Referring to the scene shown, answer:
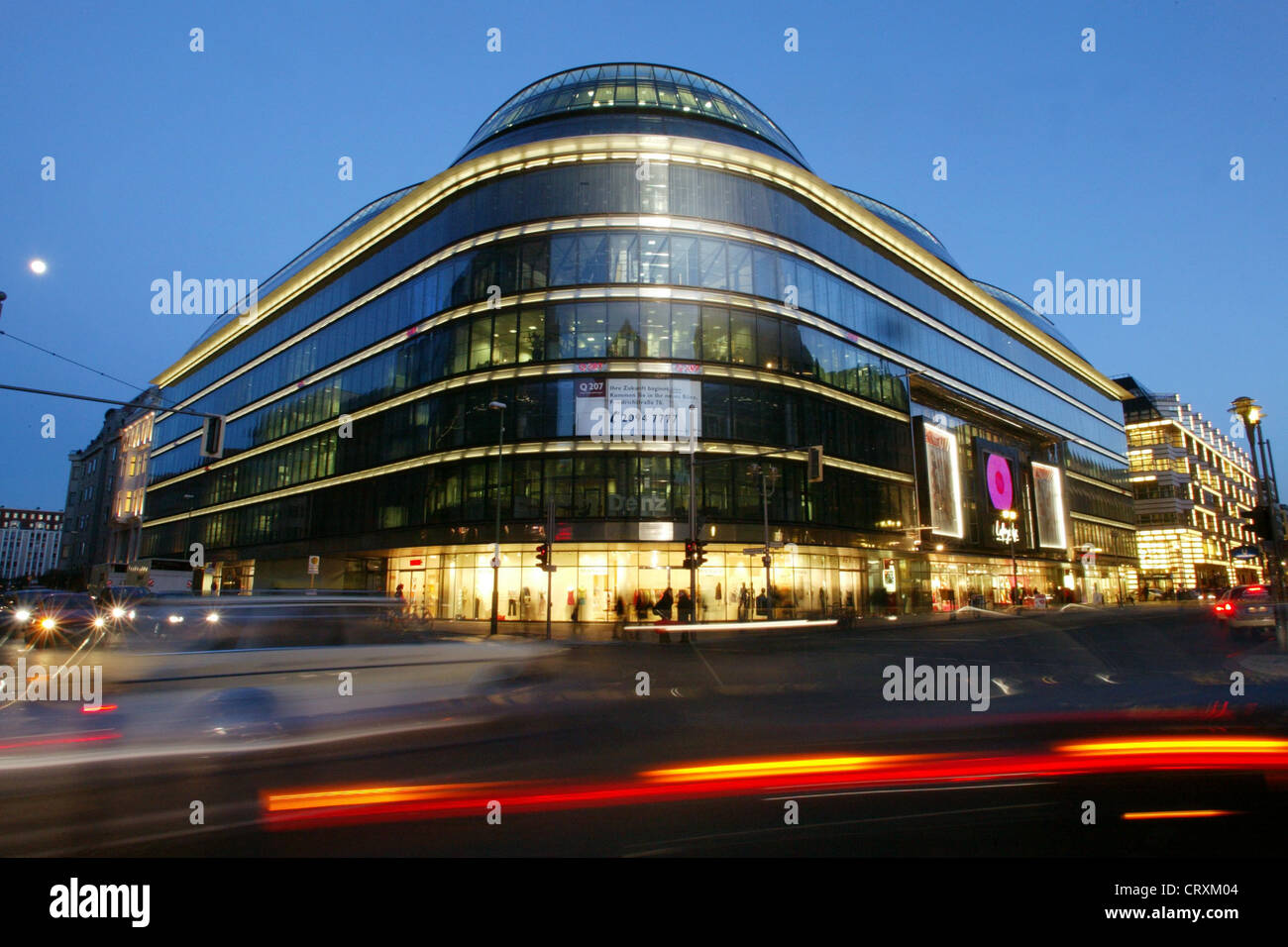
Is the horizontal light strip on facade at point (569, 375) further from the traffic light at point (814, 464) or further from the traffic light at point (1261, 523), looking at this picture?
the traffic light at point (1261, 523)

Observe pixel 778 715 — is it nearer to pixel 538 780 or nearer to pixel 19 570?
pixel 538 780

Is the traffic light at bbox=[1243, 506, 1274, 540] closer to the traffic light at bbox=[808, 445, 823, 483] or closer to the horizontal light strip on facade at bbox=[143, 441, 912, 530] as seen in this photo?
the traffic light at bbox=[808, 445, 823, 483]

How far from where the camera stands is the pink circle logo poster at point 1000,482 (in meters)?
59.9

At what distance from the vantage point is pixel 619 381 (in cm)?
3662

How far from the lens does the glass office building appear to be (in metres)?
36.6

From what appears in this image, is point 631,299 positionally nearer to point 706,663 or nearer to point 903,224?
point 706,663

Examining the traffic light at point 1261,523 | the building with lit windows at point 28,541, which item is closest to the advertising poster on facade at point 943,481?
the traffic light at point 1261,523

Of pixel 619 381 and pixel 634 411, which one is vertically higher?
pixel 619 381

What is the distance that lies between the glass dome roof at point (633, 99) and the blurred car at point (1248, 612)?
34.8m

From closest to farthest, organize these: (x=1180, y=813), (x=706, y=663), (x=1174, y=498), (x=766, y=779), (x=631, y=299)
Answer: (x=1180, y=813) < (x=766, y=779) < (x=706, y=663) < (x=631, y=299) < (x=1174, y=498)

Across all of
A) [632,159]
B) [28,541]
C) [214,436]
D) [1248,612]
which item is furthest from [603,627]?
[28,541]

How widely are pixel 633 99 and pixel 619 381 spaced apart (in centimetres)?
2009

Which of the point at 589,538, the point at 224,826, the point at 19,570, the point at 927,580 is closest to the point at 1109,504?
the point at 927,580
